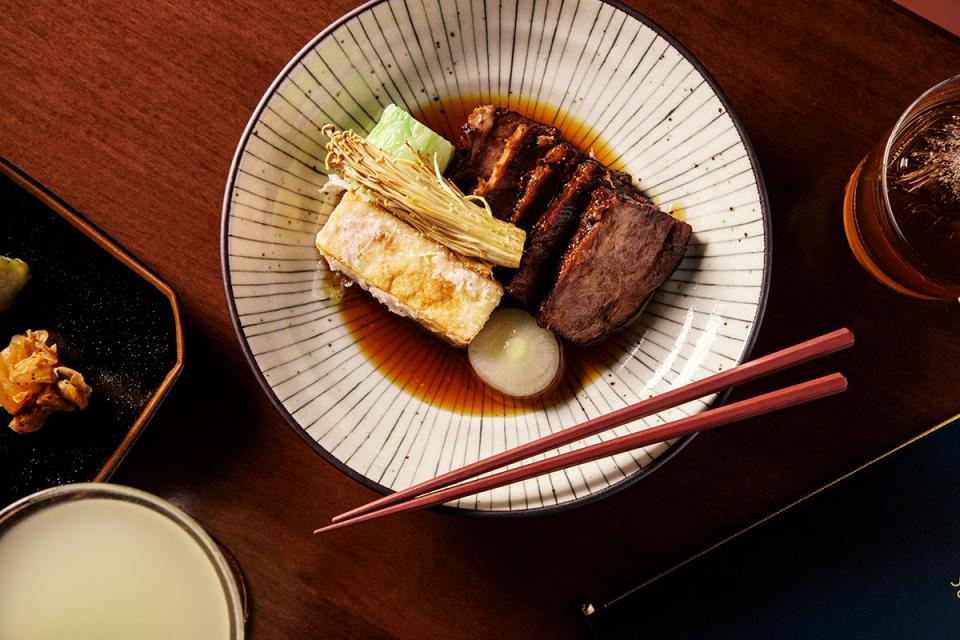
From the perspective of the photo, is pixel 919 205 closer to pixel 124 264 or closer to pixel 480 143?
pixel 480 143

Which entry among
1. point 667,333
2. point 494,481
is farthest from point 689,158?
point 494,481

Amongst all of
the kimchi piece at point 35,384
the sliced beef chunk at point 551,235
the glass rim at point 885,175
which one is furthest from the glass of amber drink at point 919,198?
the kimchi piece at point 35,384

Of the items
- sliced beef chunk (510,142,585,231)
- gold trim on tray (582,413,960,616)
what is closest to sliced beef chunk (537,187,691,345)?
sliced beef chunk (510,142,585,231)

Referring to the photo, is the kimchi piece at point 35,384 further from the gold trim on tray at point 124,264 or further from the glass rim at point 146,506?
the glass rim at point 146,506

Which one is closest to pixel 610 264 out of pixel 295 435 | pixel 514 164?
pixel 514 164

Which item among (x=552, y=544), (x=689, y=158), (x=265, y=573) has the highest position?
(x=689, y=158)

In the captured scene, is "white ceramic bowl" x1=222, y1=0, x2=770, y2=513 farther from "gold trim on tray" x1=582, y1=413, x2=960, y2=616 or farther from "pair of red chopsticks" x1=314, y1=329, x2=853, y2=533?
"gold trim on tray" x1=582, y1=413, x2=960, y2=616

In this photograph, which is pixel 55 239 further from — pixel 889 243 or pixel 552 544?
pixel 889 243
